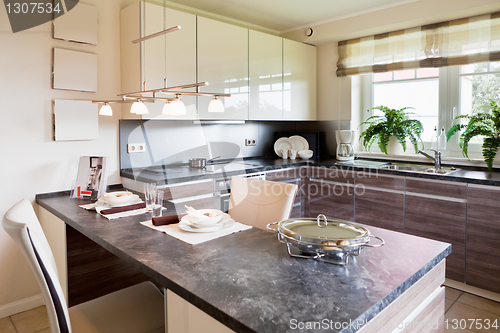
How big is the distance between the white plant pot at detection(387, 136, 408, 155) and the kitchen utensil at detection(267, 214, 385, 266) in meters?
2.54

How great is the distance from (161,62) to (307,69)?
195cm

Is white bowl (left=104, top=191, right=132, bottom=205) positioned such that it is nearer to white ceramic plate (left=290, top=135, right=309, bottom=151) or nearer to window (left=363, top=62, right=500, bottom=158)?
white ceramic plate (left=290, top=135, right=309, bottom=151)

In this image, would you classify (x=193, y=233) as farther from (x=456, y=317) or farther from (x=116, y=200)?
(x=456, y=317)

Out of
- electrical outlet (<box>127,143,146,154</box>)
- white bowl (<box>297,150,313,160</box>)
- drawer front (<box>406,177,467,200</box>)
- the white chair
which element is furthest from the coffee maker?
the white chair

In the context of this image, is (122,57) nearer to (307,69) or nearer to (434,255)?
(307,69)

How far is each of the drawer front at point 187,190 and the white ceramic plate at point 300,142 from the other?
5.22 ft

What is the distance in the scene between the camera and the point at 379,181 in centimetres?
326

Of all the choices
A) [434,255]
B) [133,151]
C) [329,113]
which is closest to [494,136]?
[329,113]

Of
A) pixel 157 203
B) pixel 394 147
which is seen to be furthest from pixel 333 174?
pixel 157 203

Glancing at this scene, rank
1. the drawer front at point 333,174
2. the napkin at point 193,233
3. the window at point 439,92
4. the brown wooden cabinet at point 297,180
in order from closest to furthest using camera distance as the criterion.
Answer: the napkin at point 193,233 → the window at point 439,92 → the drawer front at point 333,174 → the brown wooden cabinet at point 297,180

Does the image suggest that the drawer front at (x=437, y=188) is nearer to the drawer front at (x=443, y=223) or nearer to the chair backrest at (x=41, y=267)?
the drawer front at (x=443, y=223)

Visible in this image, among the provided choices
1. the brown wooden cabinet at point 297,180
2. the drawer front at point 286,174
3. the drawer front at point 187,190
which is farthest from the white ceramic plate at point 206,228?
the brown wooden cabinet at point 297,180

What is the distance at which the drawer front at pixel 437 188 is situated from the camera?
2.77 meters

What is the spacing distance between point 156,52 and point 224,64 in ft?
2.29
